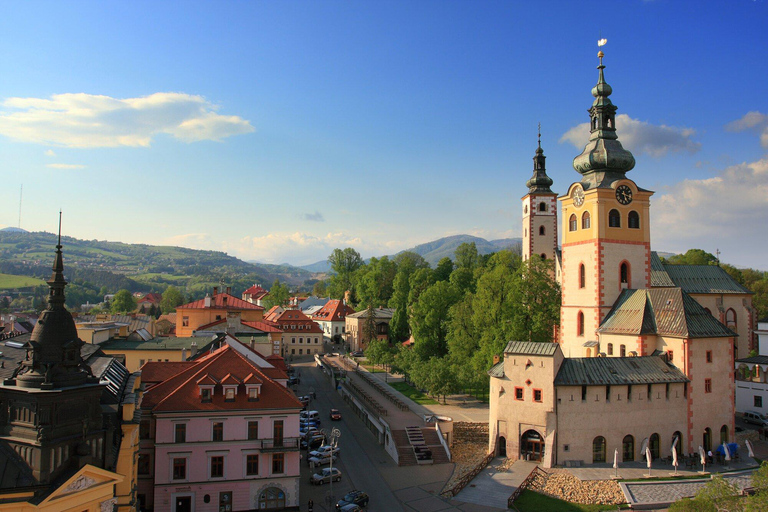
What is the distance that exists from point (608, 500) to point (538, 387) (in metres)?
7.86

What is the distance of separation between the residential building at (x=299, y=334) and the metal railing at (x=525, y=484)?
214ft

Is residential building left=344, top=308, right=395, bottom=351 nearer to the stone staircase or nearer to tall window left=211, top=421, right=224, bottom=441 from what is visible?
the stone staircase

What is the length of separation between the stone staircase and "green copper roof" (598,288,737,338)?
50.6 ft

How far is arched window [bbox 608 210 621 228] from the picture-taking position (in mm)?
45188

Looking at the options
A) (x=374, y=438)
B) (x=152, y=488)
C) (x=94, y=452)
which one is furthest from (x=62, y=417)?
(x=374, y=438)

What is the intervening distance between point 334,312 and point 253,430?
7667 centimetres

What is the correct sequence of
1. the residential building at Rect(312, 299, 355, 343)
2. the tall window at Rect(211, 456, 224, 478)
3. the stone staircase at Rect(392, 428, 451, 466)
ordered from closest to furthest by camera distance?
the tall window at Rect(211, 456, 224, 478)
the stone staircase at Rect(392, 428, 451, 466)
the residential building at Rect(312, 299, 355, 343)

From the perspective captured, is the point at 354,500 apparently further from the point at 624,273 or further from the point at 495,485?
the point at 624,273

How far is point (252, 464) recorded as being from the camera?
101 ft

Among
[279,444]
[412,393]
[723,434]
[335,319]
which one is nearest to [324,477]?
[279,444]

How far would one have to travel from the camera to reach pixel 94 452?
724 inches

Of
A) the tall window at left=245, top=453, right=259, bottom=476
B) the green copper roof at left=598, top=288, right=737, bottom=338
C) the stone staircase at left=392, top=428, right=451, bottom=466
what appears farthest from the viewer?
the green copper roof at left=598, top=288, right=737, bottom=338

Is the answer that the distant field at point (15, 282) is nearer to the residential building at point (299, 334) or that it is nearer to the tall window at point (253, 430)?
the residential building at point (299, 334)

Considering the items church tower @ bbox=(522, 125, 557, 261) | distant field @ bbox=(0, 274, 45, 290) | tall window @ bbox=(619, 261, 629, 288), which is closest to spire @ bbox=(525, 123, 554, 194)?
church tower @ bbox=(522, 125, 557, 261)
